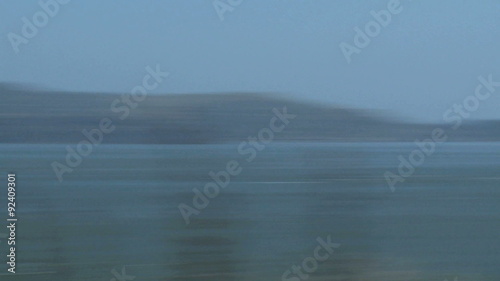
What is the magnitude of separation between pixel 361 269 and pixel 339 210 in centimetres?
30

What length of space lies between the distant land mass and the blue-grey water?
0.04 metres

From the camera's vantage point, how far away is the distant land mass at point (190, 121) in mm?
2637

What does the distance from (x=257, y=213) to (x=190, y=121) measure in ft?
1.54

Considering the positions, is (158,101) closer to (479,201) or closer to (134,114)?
(134,114)

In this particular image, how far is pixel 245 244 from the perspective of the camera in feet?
9.26

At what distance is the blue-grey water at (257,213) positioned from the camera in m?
2.71

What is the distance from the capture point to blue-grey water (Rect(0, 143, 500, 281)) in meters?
2.71

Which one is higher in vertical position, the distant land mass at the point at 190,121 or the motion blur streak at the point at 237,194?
the distant land mass at the point at 190,121

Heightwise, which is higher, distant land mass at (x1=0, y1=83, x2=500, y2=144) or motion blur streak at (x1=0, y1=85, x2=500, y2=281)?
distant land mass at (x1=0, y1=83, x2=500, y2=144)

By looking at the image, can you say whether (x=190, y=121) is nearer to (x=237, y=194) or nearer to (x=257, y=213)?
(x=237, y=194)

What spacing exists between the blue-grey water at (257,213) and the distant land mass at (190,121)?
0.04 meters

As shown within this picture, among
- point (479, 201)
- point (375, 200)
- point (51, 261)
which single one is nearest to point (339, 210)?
point (375, 200)

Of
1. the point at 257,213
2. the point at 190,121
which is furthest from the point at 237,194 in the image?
the point at 190,121

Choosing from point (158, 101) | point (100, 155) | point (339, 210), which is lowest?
point (339, 210)
